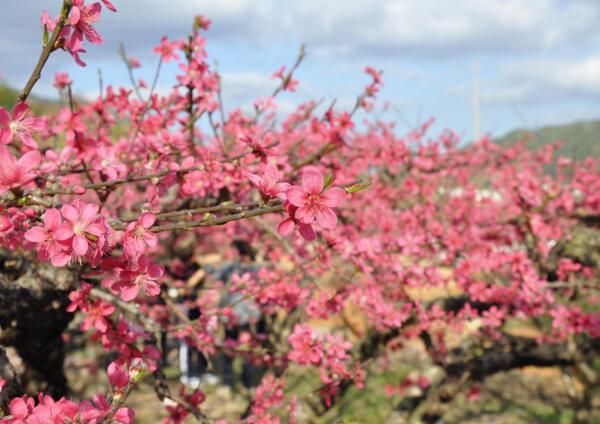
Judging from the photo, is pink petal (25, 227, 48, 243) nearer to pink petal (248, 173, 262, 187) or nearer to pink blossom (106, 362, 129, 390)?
pink blossom (106, 362, 129, 390)

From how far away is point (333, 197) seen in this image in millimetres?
1541

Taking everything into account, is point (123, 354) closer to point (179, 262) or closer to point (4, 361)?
point (4, 361)

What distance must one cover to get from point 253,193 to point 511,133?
2698cm

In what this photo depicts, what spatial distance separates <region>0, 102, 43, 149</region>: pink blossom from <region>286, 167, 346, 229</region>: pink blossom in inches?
31.9

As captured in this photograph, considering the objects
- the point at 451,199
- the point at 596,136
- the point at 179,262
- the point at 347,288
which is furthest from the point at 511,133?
the point at 347,288

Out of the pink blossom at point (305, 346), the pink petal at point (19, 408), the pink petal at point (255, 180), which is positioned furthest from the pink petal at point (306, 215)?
the pink blossom at point (305, 346)

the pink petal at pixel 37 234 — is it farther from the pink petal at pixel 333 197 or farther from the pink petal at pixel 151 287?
the pink petal at pixel 333 197

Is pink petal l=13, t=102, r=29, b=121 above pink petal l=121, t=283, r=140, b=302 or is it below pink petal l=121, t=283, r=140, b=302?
above

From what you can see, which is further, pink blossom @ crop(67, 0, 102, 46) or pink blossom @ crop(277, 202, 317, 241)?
pink blossom @ crop(67, 0, 102, 46)

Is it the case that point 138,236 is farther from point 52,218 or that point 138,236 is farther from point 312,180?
point 312,180

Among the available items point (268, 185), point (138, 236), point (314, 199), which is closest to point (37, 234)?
point (138, 236)

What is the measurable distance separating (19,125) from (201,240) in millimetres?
6536

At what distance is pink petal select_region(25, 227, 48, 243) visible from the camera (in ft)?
5.02

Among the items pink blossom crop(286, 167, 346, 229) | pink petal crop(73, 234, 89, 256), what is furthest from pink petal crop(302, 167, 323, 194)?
pink petal crop(73, 234, 89, 256)
